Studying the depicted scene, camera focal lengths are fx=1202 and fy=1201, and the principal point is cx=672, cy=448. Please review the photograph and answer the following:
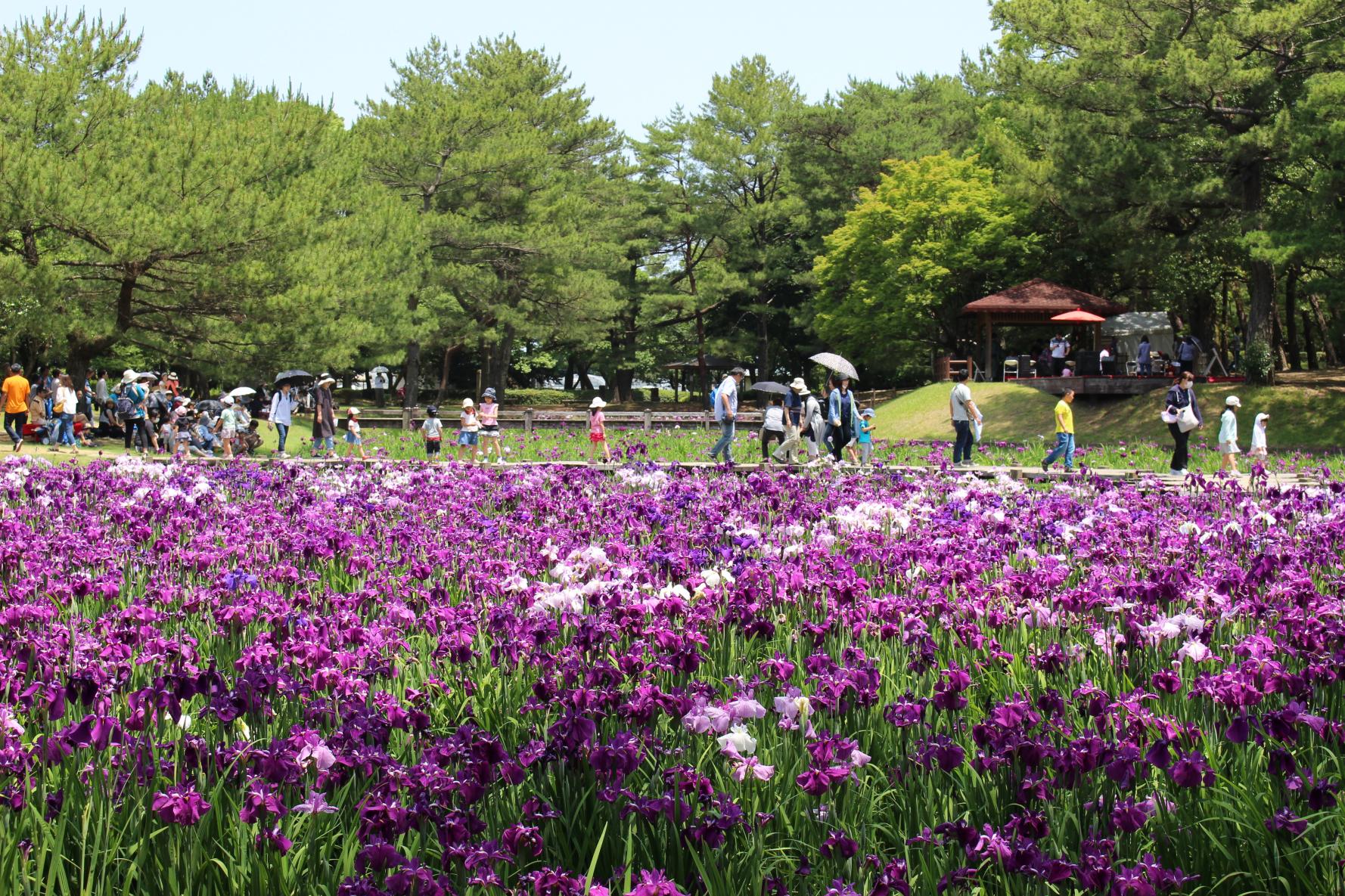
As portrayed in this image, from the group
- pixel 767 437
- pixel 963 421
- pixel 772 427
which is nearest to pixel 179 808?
pixel 772 427

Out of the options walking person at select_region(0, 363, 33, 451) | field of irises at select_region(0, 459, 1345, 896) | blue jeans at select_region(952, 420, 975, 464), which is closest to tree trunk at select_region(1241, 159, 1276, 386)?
blue jeans at select_region(952, 420, 975, 464)

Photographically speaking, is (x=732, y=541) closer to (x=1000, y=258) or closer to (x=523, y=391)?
(x=1000, y=258)

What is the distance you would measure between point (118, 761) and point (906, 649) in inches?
106

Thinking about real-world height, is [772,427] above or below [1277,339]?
below

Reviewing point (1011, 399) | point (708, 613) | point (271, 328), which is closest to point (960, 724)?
point (708, 613)

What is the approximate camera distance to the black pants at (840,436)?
1717cm

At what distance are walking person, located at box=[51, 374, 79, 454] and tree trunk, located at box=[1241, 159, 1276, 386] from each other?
24936mm

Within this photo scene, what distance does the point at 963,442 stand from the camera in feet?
58.5

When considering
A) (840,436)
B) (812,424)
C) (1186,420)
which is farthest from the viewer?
(812,424)

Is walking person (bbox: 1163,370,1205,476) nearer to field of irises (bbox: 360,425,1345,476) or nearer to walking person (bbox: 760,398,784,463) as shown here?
field of irises (bbox: 360,425,1345,476)

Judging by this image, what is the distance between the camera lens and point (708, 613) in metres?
4.70

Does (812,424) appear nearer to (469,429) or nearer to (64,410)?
(469,429)

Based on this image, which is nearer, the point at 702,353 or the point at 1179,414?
the point at 1179,414

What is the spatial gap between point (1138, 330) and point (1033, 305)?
3.37 m
